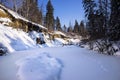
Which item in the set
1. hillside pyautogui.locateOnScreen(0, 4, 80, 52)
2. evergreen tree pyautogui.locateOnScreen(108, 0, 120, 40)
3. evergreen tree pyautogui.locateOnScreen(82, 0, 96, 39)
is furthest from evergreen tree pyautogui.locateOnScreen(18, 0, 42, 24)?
evergreen tree pyautogui.locateOnScreen(108, 0, 120, 40)

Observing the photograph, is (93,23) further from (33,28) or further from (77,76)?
(77,76)

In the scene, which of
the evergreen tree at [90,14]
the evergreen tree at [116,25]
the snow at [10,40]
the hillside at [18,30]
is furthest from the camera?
the evergreen tree at [90,14]

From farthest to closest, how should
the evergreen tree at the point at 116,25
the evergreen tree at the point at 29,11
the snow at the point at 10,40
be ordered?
the evergreen tree at the point at 29,11, the snow at the point at 10,40, the evergreen tree at the point at 116,25

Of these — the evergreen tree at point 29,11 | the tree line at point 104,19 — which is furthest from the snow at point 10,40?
the evergreen tree at point 29,11

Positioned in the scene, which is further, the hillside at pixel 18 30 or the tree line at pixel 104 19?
the hillside at pixel 18 30

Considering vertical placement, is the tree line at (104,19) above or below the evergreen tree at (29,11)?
below

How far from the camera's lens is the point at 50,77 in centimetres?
723

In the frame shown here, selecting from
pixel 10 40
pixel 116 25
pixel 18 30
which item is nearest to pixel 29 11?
pixel 18 30

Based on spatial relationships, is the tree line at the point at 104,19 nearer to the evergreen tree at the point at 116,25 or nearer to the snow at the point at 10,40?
the evergreen tree at the point at 116,25

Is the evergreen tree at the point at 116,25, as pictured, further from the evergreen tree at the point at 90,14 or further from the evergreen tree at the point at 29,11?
the evergreen tree at the point at 29,11

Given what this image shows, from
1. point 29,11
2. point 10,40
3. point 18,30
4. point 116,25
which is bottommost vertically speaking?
point 10,40

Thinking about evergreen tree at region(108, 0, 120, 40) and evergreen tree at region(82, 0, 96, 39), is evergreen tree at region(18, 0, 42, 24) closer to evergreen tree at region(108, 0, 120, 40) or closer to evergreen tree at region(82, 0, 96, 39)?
evergreen tree at region(82, 0, 96, 39)

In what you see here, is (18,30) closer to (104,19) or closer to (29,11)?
(104,19)

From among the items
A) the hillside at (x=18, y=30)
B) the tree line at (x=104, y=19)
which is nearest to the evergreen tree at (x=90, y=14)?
the tree line at (x=104, y=19)
